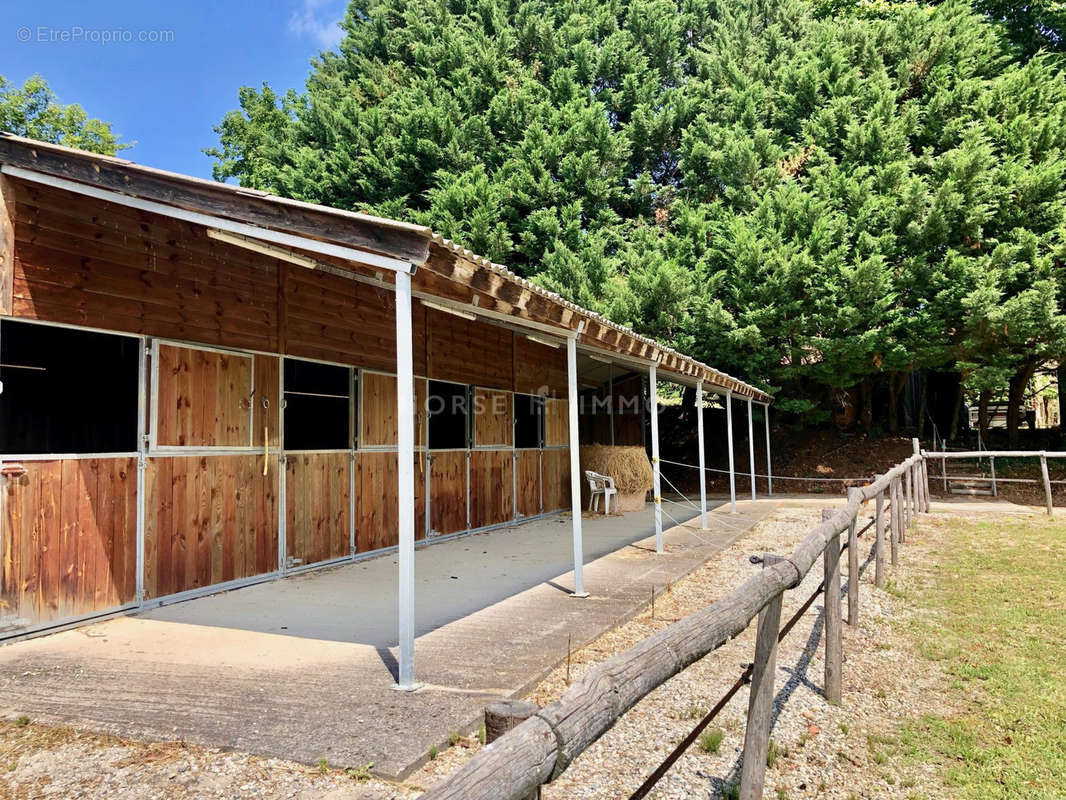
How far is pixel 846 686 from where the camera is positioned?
3635 mm

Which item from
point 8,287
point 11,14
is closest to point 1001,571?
point 8,287

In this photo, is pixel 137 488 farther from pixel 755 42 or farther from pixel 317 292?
pixel 755 42

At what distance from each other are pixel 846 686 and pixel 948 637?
1.39 metres

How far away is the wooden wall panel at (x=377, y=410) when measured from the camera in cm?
689

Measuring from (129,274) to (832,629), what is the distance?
5.11 meters

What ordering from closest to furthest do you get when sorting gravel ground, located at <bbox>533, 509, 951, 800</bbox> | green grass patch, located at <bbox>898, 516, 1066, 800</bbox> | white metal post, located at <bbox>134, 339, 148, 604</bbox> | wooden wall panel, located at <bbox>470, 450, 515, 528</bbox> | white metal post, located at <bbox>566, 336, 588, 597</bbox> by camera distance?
gravel ground, located at <bbox>533, 509, 951, 800</bbox>
green grass patch, located at <bbox>898, 516, 1066, 800</bbox>
white metal post, located at <bbox>134, 339, 148, 604</bbox>
white metal post, located at <bbox>566, 336, 588, 597</bbox>
wooden wall panel, located at <bbox>470, 450, 515, 528</bbox>

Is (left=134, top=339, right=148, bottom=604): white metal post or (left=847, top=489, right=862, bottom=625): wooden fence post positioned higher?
(left=134, top=339, right=148, bottom=604): white metal post

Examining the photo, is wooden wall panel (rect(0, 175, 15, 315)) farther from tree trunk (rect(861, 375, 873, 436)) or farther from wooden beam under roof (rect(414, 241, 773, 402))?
tree trunk (rect(861, 375, 873, 436))

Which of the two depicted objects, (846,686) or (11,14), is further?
(11,14)

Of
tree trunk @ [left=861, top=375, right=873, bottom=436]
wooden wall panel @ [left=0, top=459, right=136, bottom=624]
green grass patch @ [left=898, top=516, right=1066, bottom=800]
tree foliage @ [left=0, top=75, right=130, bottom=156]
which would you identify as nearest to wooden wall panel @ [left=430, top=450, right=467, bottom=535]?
wooden wall panel @ [left=0, top=459, right=136, bottom=624]

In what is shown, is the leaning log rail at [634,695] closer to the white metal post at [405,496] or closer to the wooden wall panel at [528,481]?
the white metal post at [405,496]

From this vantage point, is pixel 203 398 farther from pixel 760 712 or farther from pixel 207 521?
pixel 760 712

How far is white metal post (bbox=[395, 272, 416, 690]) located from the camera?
10.6 feet

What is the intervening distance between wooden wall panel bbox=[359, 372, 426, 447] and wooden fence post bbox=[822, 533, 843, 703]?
4.80 meters
